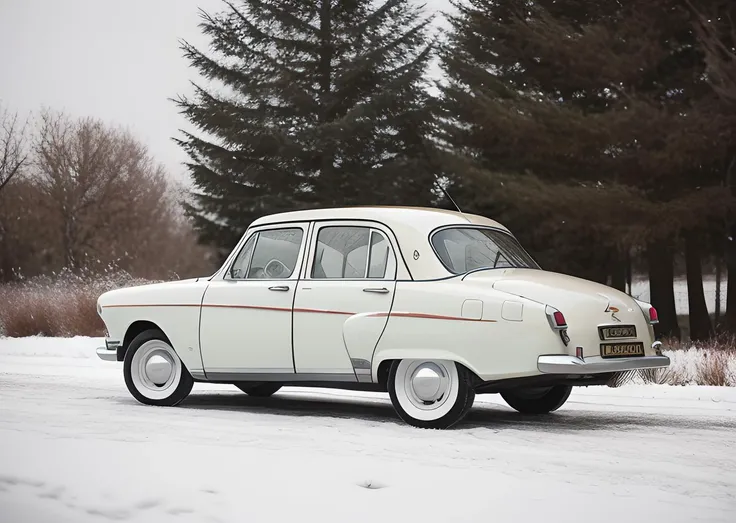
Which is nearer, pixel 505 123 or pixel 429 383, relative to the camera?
pixel 429 383

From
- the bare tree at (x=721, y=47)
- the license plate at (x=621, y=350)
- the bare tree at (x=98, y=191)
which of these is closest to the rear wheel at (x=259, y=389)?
the license plate at (x=621, y=350)

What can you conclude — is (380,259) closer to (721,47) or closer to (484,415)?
(484,415)

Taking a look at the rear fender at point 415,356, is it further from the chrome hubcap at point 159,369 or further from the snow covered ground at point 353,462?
the chrome hubcap at point 159,369

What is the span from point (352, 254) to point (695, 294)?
18550 mm

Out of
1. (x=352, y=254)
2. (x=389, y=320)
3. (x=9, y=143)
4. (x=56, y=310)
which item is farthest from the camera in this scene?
(x=9, y=143)

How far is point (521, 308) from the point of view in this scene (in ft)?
24.3

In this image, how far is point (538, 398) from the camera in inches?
365

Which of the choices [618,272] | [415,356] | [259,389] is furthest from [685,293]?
[415,356]

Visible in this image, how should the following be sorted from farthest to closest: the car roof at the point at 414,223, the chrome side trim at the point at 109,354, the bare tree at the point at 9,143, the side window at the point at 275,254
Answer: the bare tree at the point at 9,143 < the chrome side trim at the point at 109,354 < the side window at the point at 275,254 < the car roof at the point at 414,223

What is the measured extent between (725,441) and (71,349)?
11.5 m

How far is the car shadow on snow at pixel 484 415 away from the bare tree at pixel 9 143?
12.8 meters

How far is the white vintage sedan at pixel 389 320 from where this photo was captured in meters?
7.50

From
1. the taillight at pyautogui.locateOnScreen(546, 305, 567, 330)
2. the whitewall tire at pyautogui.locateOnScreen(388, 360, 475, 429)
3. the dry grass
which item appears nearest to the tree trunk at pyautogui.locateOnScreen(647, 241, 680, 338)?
the dry grass

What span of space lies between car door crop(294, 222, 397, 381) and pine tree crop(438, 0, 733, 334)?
1261 centimetres
